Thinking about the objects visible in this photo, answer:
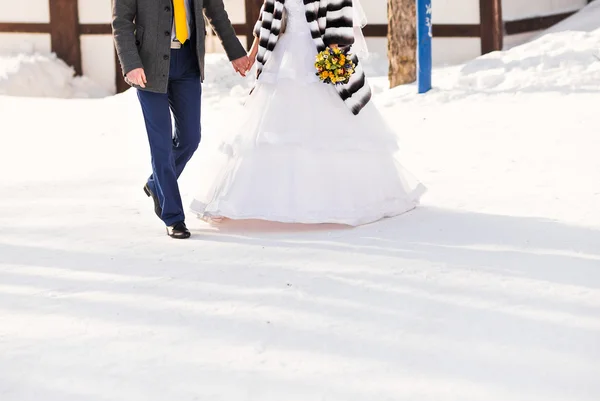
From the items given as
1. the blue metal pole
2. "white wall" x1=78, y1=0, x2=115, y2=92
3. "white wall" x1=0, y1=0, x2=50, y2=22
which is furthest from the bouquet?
"white wall" x1=0, y1=0, x2=50, y2=22

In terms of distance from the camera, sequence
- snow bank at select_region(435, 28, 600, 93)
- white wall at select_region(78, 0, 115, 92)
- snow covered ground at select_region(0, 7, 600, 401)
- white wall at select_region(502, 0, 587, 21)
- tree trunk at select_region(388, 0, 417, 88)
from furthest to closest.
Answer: white wall at select_region(78, 0, 115, 92) → white wall at select_region(502, 0, 587, 21) → tree trunk at select_region(388, 0, 417, 88) → snow bank at select_region(435, 28, 600, 93) → snow covered ground at select_region(0, 7, 600, 401)

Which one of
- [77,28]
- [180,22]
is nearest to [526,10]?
[77,28]

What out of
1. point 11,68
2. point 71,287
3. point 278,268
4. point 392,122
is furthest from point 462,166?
point 11,68

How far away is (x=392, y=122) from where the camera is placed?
37.8 feet

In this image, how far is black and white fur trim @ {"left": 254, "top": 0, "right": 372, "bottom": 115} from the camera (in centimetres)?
662

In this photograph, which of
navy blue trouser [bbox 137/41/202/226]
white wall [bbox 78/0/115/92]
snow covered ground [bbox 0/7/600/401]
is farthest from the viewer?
white wall [bbox 78/0/115/92]

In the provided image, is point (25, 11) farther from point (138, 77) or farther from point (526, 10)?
point (138, 77)

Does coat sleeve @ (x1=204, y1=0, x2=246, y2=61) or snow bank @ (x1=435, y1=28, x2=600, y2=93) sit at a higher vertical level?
coat sleeve @ (x1=204, y1=0, x2=246, y2=61)

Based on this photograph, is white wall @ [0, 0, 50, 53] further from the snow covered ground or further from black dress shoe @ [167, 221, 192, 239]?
black dress shoe @ [167, 221, 192, 239]

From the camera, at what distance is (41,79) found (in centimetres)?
1648

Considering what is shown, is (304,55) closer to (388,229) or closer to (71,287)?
(388,229)

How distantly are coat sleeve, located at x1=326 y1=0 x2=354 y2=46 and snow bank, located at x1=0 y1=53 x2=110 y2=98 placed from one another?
10.4 metres

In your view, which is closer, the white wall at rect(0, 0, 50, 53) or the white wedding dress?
the white wedding dress

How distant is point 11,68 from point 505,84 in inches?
300
